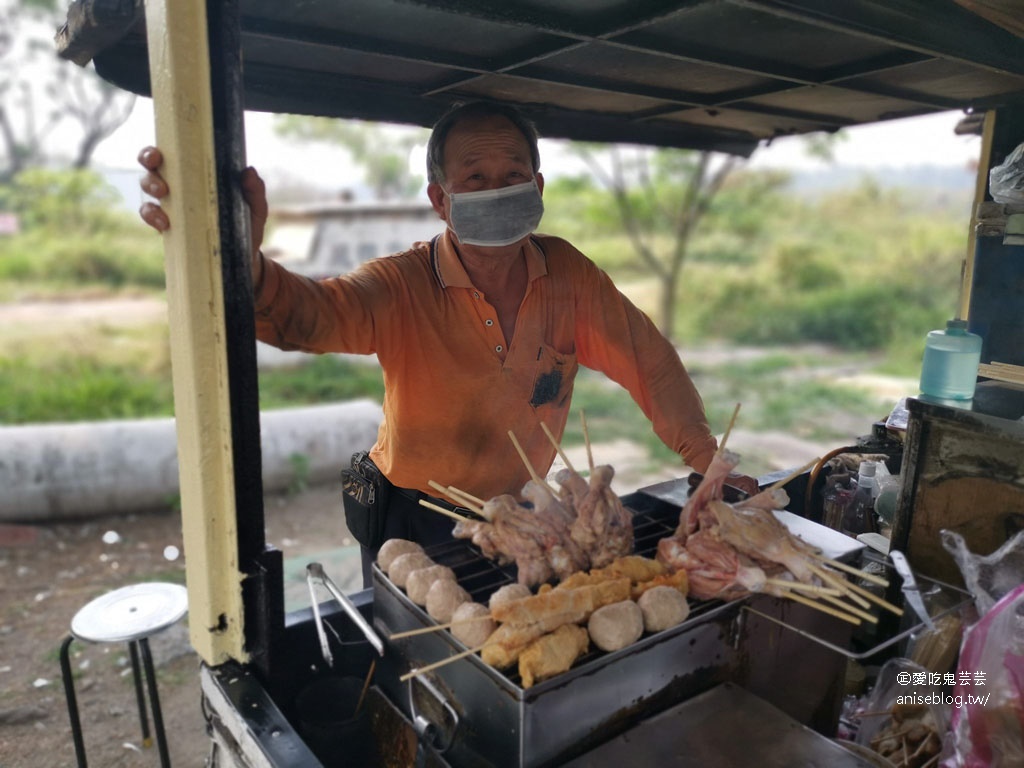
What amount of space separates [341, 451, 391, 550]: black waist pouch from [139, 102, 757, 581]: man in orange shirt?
46mm

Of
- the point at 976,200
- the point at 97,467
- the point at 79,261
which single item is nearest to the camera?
the point at 976,200

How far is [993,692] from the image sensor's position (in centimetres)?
180

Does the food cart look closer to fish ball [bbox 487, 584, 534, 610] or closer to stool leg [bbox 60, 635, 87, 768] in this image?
fish ball [bbox 487, 584, 534, 610]

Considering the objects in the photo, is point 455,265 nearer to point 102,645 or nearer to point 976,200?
point 976,200

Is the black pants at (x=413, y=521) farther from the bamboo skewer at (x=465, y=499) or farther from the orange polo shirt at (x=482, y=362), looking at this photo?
the bamboo skewer at (x=465, y=499)

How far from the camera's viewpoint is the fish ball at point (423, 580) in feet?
7.14

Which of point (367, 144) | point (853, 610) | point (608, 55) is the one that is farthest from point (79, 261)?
point (853, 610)

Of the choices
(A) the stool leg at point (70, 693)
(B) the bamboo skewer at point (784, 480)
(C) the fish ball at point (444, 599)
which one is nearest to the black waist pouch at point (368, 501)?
(C) the fish ball at point (444, 599)

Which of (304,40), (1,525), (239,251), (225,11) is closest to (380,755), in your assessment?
(239,251)

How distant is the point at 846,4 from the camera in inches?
89.4

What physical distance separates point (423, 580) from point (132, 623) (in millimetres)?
2279

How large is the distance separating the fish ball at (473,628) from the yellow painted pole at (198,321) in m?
0.68

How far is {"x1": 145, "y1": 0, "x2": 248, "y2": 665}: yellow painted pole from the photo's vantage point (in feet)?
5.98

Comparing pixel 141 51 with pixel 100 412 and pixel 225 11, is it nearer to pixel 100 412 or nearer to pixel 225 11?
pixel 225 11
